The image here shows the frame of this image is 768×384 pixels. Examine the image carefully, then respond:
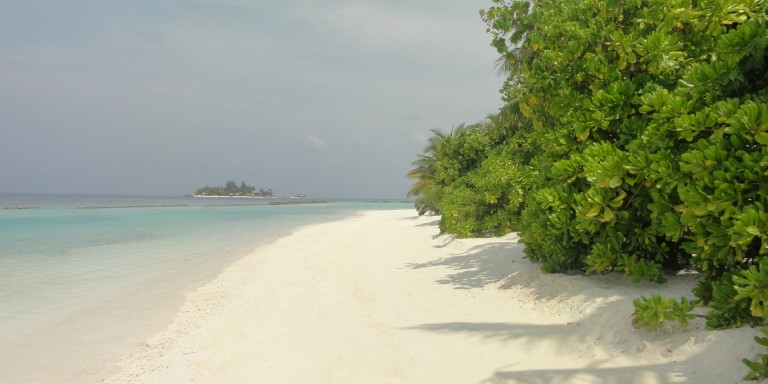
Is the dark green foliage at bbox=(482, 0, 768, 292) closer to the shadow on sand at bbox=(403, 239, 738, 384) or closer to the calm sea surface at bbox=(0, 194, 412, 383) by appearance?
the shadow on sand at bbox=(403, 239, 738, 384)

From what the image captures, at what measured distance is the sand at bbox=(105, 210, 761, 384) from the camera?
3.62m

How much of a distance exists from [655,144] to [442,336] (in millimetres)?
3043

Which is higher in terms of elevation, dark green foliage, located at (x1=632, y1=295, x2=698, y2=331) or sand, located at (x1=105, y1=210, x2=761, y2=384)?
dark green foliage, located at (x1=632, y1=295, x2=698, y2=331)

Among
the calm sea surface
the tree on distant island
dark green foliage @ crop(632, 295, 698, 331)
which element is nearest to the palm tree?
the calm sea surface

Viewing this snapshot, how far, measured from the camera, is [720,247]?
3.36 meters

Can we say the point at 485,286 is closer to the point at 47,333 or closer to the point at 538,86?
the point at 538,86

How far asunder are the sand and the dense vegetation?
1.00 feet

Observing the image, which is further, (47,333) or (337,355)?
(47,333)

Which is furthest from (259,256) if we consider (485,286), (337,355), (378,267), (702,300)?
(702,300)

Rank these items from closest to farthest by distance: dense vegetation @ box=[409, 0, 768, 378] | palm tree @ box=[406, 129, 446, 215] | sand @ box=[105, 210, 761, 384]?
dense vegetation @ box=[409, 0, 768, 378] → sand @ box=[105, 210, 761, 384] → palm tree @ box=[406, 129, 446, 215]

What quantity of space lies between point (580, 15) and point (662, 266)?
3749 mm

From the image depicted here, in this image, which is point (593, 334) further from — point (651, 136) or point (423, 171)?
point (423, 171)

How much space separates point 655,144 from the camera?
13.6ft

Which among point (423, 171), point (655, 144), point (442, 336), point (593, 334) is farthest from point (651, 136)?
point (423, 171)
